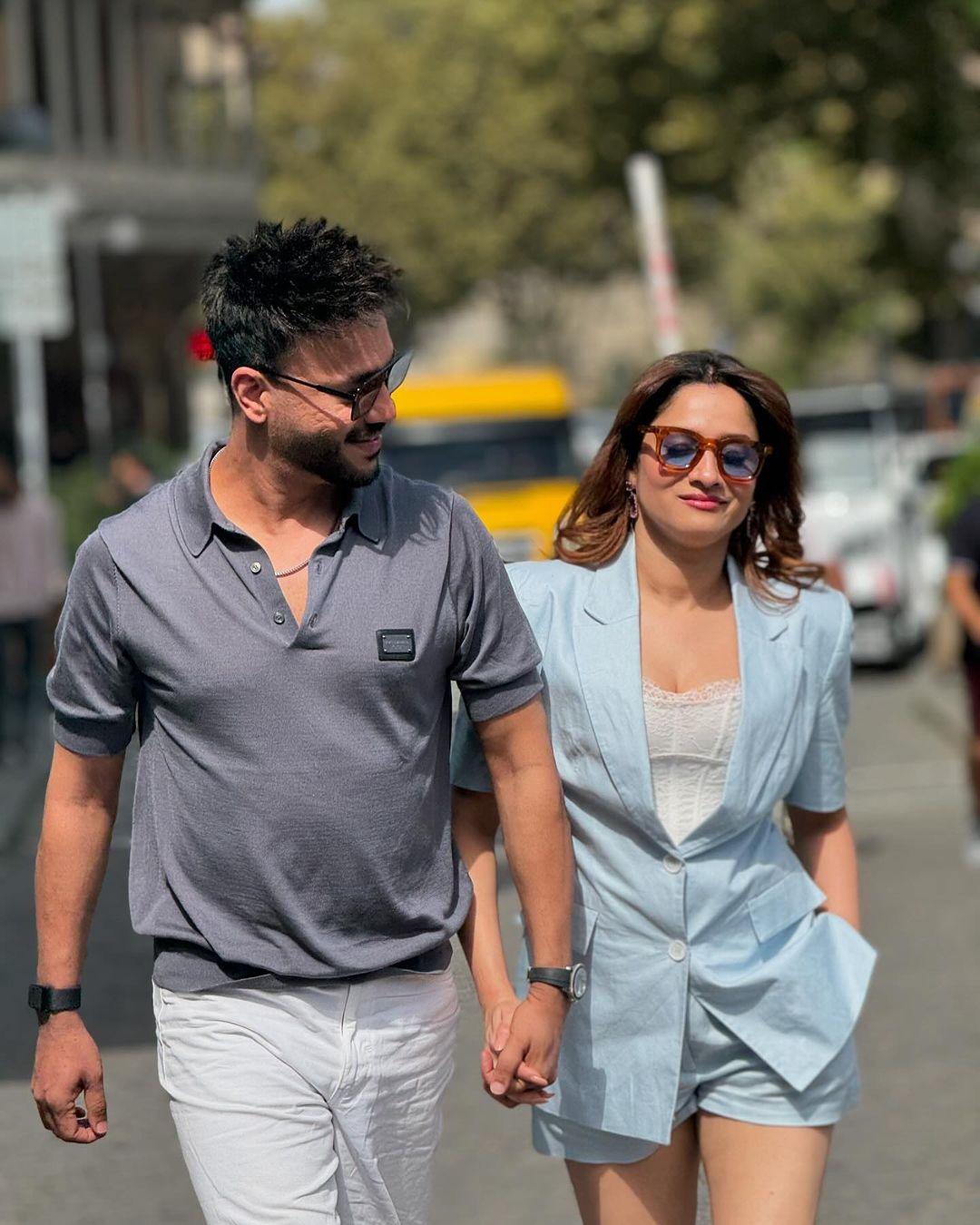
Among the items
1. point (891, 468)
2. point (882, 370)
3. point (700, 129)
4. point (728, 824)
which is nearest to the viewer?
point (728, 824)

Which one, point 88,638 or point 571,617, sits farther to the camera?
point 571,617

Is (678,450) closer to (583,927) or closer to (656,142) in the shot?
(583,927)

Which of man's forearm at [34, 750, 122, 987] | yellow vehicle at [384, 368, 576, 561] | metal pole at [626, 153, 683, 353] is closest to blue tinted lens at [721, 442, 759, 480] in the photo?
man's forearm at [34, 750, 122, 987]

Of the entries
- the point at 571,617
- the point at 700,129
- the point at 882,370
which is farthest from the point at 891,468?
the point at 571,617

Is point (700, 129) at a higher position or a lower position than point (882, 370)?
higher

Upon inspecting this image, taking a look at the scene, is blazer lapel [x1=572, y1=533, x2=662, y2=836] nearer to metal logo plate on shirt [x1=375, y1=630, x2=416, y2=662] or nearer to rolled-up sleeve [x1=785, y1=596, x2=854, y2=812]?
rolled-up sleeve [x1=785, y1=596, x2=854, y2=812]

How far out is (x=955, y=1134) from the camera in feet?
20.0

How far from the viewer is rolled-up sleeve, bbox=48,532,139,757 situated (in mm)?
A: 3201

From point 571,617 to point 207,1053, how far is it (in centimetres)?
91

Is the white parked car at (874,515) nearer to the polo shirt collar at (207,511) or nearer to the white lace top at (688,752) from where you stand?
the white lace top at (688,752)

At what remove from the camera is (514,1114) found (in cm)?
644

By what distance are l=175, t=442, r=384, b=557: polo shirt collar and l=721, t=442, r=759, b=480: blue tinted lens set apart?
2.04ft

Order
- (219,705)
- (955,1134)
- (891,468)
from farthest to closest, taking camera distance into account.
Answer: (891,468)
(955,1134)
(219,705)

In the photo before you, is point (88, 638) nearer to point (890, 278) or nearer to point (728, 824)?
point (728, 824)
